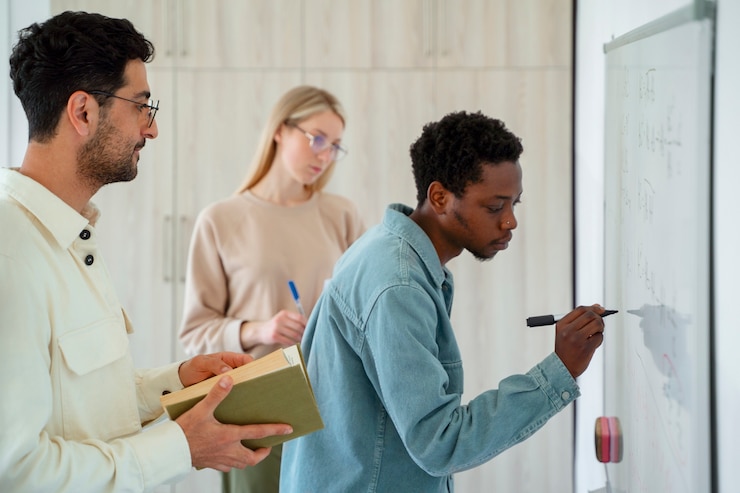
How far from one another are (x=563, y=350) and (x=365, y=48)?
223cm

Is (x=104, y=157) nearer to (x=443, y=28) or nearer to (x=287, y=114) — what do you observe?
(x=287, y=114)

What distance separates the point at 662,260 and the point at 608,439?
0.72 metres

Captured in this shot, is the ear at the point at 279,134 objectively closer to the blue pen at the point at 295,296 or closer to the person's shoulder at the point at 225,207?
the person's shoulder at the point at 225,207

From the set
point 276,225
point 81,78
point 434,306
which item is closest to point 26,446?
point 81,78

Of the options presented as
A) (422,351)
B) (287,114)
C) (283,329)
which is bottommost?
(283,329)

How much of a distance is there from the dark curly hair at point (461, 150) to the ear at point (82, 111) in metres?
0.57

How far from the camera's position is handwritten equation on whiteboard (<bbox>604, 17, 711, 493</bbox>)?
1041mm

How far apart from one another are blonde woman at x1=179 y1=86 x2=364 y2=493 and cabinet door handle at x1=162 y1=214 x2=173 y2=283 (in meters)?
0.84

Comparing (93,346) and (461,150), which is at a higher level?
(461,150)

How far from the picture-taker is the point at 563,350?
1271 millimetres

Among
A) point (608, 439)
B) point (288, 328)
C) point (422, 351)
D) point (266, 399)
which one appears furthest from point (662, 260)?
point (288, 328)

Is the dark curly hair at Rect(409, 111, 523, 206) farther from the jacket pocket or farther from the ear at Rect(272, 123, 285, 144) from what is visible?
the ear at Rect(272, 123, 285, 144)

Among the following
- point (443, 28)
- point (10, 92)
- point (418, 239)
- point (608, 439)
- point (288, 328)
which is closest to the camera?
point (418, 239)

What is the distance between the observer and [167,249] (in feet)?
10.9
